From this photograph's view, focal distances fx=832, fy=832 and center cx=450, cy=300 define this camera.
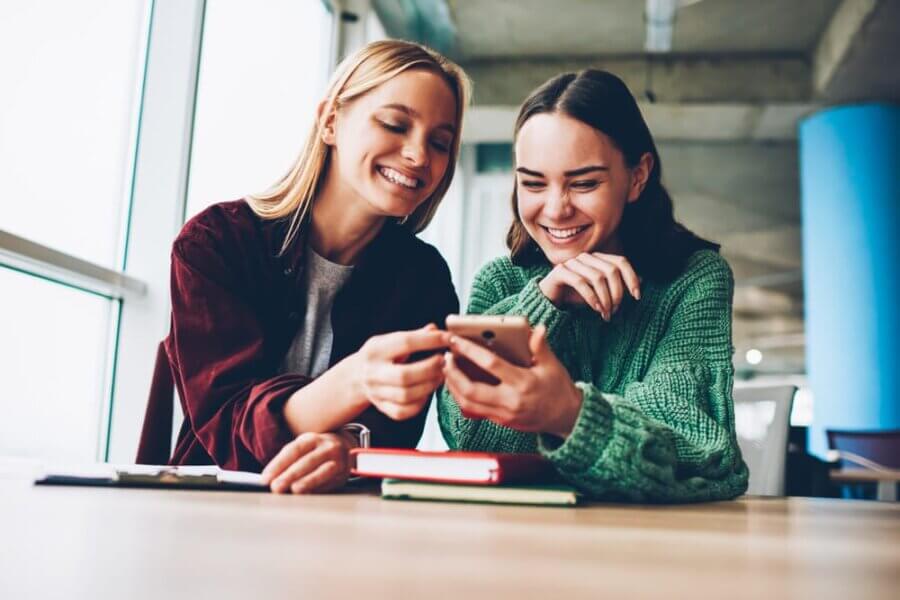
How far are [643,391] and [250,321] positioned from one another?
1.97 ft

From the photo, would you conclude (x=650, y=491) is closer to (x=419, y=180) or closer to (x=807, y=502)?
(x=807, y=502)

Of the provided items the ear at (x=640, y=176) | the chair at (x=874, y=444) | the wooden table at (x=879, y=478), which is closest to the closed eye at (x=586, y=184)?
the ear at (x=640, y=176)

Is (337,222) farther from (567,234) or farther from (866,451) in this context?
(866,451)

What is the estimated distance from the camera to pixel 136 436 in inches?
102

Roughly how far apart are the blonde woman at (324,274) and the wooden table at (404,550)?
10.3 inches

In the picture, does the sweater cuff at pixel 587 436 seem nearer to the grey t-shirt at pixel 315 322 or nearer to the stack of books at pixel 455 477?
the stack of books at pixel 455 477

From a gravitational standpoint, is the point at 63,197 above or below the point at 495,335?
above

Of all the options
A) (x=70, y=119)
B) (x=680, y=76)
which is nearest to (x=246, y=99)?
(x=70, y=119)

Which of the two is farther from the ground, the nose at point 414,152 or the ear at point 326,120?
the ear at point 326,120

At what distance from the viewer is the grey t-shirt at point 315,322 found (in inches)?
57.3

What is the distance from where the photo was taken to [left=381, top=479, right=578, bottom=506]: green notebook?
0.92m

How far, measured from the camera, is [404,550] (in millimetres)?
567

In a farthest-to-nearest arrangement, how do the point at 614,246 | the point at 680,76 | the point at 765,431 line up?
the point at 680,76 < the point at 765,431 < the point at 614,246

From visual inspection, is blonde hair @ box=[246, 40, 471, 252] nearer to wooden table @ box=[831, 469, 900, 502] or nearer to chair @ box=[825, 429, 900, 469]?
wooden table @ box=[831, 469, 900, 502]
